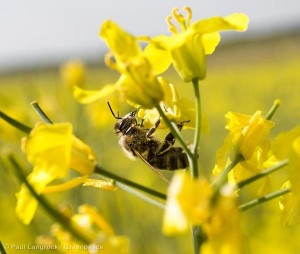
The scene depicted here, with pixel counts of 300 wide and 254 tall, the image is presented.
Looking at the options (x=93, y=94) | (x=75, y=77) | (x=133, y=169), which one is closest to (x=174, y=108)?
(x=93, y=94)

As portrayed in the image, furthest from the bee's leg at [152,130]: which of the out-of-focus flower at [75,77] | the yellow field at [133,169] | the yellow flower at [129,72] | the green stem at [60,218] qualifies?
the out-of-focus flower at [75,77]

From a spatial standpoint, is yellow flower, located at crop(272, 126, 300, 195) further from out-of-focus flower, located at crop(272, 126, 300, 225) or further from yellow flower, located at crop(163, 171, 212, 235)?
yellow flower, located at crop(163, 171, 212, 235)

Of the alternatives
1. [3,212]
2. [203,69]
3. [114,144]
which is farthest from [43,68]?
[203,69]

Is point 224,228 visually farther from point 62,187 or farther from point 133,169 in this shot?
point 133,169

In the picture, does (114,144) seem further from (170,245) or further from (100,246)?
(100,246)

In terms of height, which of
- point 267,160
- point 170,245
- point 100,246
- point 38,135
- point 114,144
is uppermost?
point 38,135
